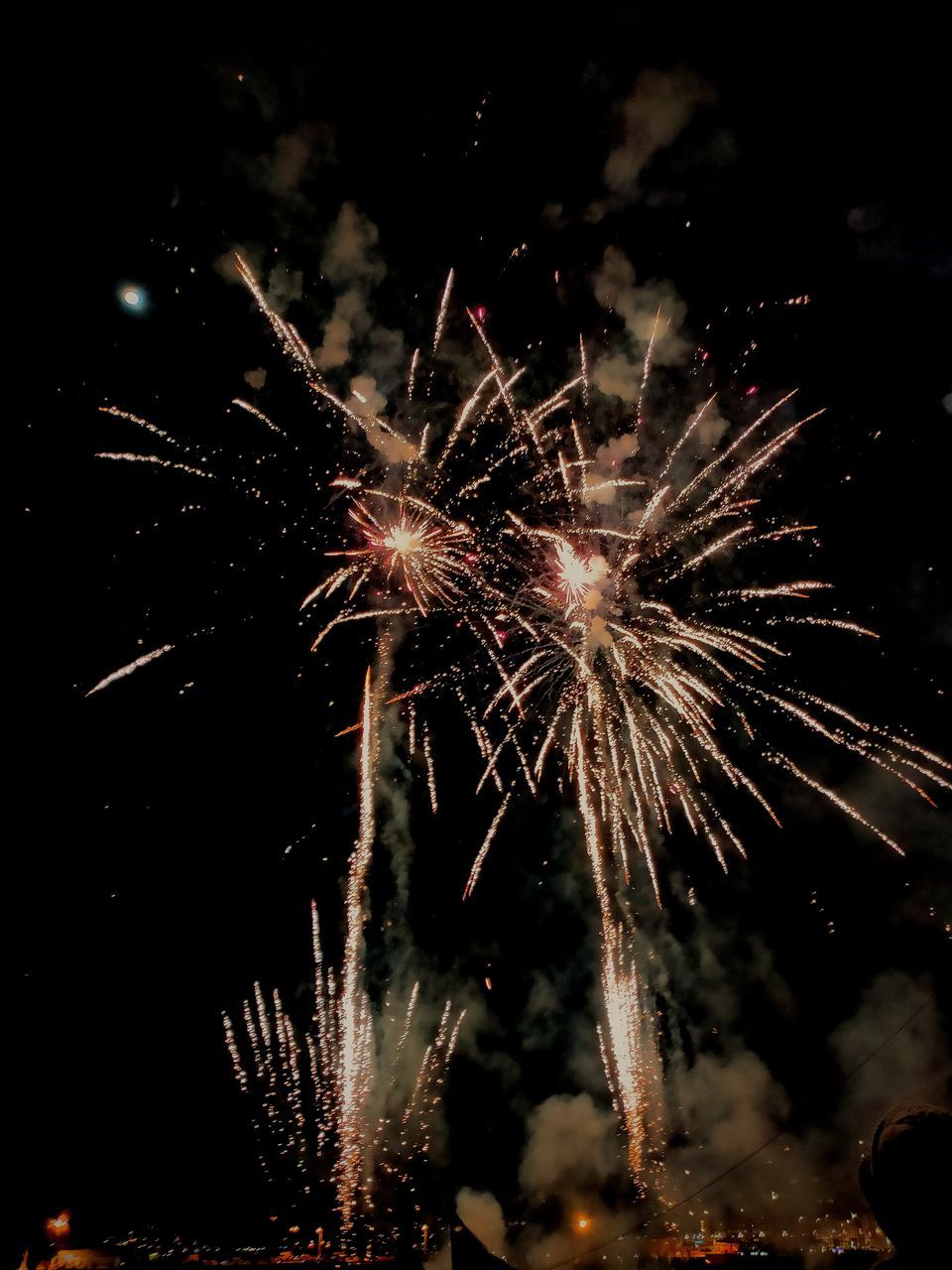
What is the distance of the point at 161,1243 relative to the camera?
17.4 meters

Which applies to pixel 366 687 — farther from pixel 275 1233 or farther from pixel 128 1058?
pixel 275 1233

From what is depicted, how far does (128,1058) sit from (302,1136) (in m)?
21.2

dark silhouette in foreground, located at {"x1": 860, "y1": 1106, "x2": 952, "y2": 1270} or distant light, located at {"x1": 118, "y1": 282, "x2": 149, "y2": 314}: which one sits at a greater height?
distant light, located at {"x1": 118, "y1": 282, "x2": 149, "y2": 314}

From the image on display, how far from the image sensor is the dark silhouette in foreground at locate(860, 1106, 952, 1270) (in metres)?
1.57

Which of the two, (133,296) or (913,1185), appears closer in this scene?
(913,1185)

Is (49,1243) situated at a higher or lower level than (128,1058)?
lower

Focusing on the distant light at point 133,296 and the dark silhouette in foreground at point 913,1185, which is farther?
the distant light at point 133,296

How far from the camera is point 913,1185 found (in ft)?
5.28

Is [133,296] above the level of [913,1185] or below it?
above

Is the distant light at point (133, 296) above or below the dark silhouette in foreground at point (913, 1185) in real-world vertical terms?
above

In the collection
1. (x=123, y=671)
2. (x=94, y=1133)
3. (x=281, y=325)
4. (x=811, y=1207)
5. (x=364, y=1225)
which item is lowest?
(x=811, y=1207)

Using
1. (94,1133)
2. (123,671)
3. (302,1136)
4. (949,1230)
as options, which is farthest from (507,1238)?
(949,1230)

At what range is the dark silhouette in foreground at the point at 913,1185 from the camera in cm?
157

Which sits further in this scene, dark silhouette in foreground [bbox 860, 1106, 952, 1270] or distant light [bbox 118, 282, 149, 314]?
distant light [bbox 118, 282, 149, 314]
